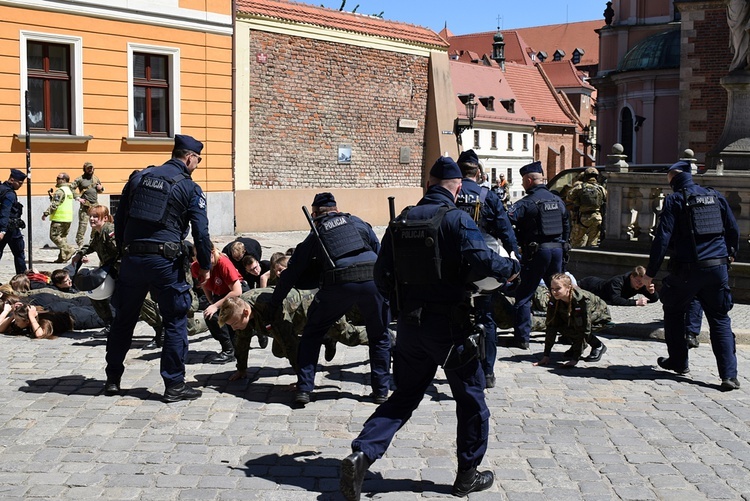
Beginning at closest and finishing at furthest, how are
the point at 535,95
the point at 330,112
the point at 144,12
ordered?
1. the point at 144,12
2. the point at 330,112
3. the point at 535,95

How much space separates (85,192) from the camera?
19.1 m

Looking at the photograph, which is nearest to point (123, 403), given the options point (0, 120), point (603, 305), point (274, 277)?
point (274, 277)

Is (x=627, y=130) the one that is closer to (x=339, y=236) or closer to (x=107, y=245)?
(x=107, y=245)

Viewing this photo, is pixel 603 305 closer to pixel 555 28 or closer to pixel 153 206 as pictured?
pixel 153 206

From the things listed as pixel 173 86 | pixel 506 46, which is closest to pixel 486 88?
pixel 506 46

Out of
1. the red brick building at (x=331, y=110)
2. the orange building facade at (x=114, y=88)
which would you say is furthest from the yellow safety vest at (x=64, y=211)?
the red brick building at (x=331, y=110)

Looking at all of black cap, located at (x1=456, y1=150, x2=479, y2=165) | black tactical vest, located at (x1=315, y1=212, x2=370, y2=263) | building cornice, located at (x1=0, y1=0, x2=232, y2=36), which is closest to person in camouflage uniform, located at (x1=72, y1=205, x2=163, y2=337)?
black tactical vest, located at (x1=315, y1=212, x2=370, y2=263)

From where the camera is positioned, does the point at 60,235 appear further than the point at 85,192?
No

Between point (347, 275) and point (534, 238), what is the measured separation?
125 inches

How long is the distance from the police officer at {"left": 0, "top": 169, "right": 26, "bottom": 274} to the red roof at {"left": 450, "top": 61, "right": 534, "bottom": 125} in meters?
49.5

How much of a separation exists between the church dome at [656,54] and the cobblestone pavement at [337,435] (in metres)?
33.5

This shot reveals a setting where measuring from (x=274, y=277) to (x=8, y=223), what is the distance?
579cm

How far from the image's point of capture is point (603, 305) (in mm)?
9266

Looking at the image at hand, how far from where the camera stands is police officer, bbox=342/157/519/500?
5.63 metres
